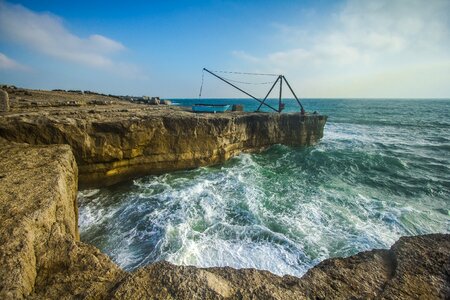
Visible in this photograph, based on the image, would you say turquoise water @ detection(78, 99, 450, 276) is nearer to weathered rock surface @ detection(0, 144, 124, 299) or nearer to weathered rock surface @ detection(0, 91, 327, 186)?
weathered rock surface @ detection(0, 91, 327, 186)

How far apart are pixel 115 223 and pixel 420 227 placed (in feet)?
30.9

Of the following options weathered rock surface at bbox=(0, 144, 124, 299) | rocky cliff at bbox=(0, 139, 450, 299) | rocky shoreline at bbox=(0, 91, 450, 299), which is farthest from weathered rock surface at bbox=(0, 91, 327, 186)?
rocky cliff at bbox=(0, 139, 450, 299)

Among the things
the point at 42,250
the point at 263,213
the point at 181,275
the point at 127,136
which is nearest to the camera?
the point at 181,275

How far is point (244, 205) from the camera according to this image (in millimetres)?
7902

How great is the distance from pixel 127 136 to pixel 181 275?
786 centimetres

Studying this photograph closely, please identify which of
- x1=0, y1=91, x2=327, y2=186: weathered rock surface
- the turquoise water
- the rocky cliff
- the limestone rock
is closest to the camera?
the rocky cliff

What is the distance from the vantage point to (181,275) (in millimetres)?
2443

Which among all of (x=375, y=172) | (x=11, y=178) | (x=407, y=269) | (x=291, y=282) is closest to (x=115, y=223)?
(x=11, y=178)

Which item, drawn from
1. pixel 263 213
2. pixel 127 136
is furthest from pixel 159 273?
pixel 127 136

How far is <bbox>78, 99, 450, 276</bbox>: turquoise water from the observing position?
18.6 feet

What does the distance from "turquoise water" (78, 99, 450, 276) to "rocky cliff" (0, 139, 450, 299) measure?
2.65 m

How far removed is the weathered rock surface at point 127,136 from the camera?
7.48 m

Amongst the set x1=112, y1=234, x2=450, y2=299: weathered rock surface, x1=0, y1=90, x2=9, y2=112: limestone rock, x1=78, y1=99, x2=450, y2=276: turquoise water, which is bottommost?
x1=78, y1=99, x2=450, y2=276: turquoise water

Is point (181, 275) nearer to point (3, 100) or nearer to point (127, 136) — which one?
point (127, 136)
